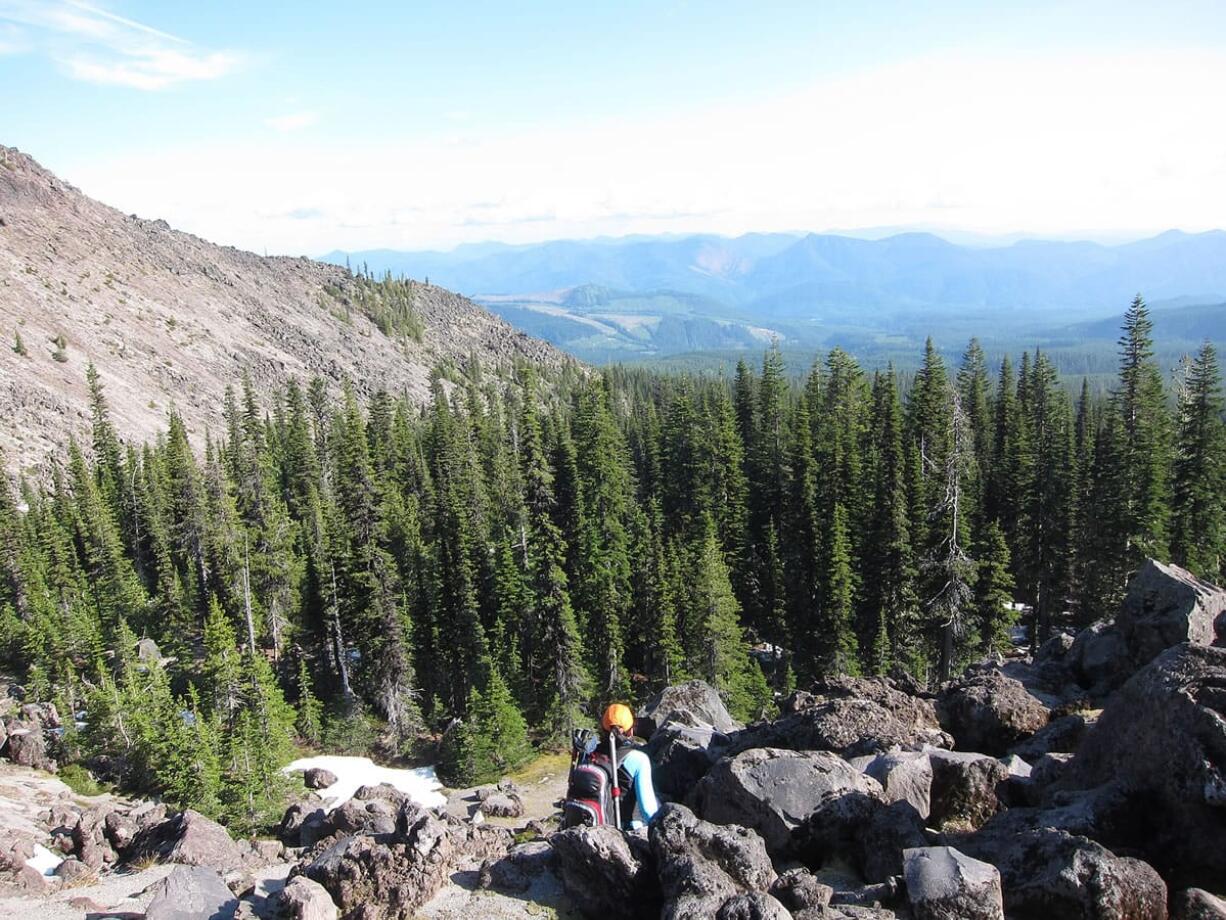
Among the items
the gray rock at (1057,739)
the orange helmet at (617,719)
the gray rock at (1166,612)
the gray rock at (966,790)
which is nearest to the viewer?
the orange helmet at (617,719)

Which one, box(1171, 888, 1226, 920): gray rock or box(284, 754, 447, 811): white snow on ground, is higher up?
box(1171, 888, 1226, 920): gray rock

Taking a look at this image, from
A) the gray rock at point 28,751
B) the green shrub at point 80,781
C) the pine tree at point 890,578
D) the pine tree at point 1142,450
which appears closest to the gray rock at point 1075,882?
the pine tree at point 890,578

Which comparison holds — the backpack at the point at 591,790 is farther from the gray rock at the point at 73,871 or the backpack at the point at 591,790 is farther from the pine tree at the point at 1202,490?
the pine tree at the point at 1202,490

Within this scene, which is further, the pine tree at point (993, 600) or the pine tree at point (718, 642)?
→ the pine tree at point (718, 642)

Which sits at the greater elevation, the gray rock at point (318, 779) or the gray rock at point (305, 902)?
the gray rock at point (305, 902)

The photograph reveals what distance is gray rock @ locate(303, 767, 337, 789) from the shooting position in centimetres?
3650

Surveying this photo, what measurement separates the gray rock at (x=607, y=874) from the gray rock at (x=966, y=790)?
19.2 ft

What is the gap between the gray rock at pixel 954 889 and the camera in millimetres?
9172

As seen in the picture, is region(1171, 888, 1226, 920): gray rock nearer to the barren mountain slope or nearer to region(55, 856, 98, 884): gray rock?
region(55, 856, 98, 884): gray rock

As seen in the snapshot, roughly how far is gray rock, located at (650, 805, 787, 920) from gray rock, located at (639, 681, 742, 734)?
11344 mm

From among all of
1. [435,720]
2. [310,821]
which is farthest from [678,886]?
[435,720]

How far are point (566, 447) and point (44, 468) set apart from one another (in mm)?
57532

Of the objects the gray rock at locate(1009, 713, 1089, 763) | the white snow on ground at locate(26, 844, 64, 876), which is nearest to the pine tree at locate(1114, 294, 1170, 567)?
the gray rock at locate(1009, 713, 1089, 763)

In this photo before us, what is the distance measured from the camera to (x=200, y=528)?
56.7 m
